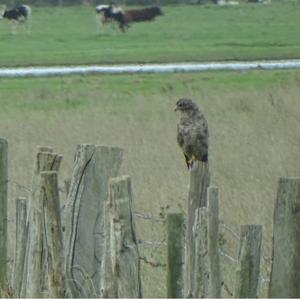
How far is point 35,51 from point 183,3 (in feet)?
77.4

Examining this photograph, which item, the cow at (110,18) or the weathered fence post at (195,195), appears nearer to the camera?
the weathered fence post at (195,195)

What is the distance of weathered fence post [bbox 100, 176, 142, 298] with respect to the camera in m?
5.32

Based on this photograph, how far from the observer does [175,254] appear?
5.70 meters

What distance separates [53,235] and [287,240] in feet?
2.84

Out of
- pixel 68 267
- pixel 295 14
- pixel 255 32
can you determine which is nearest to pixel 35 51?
pixel 255 32

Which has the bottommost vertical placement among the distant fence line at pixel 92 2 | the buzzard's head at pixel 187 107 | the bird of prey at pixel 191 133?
the bird of prey at pixel 191 133

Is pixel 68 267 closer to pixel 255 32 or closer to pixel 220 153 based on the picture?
pixel 220 153

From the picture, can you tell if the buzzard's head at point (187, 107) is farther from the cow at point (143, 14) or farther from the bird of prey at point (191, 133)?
the cow at point (143, 14)

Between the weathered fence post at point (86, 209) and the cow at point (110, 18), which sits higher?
the cow at point (110, 18)

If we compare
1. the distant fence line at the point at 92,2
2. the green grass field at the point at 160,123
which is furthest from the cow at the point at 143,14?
the green grass field at the point at 160,123

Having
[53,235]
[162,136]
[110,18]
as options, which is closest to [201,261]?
[53,235]

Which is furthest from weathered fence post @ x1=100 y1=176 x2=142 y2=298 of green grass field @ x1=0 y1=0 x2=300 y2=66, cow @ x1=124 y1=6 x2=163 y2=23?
cow @ x1=124 y1=6 x2=163 y2=23

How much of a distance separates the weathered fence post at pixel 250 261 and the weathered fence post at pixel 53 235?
70 centimetres

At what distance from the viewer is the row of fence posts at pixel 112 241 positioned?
534cm
